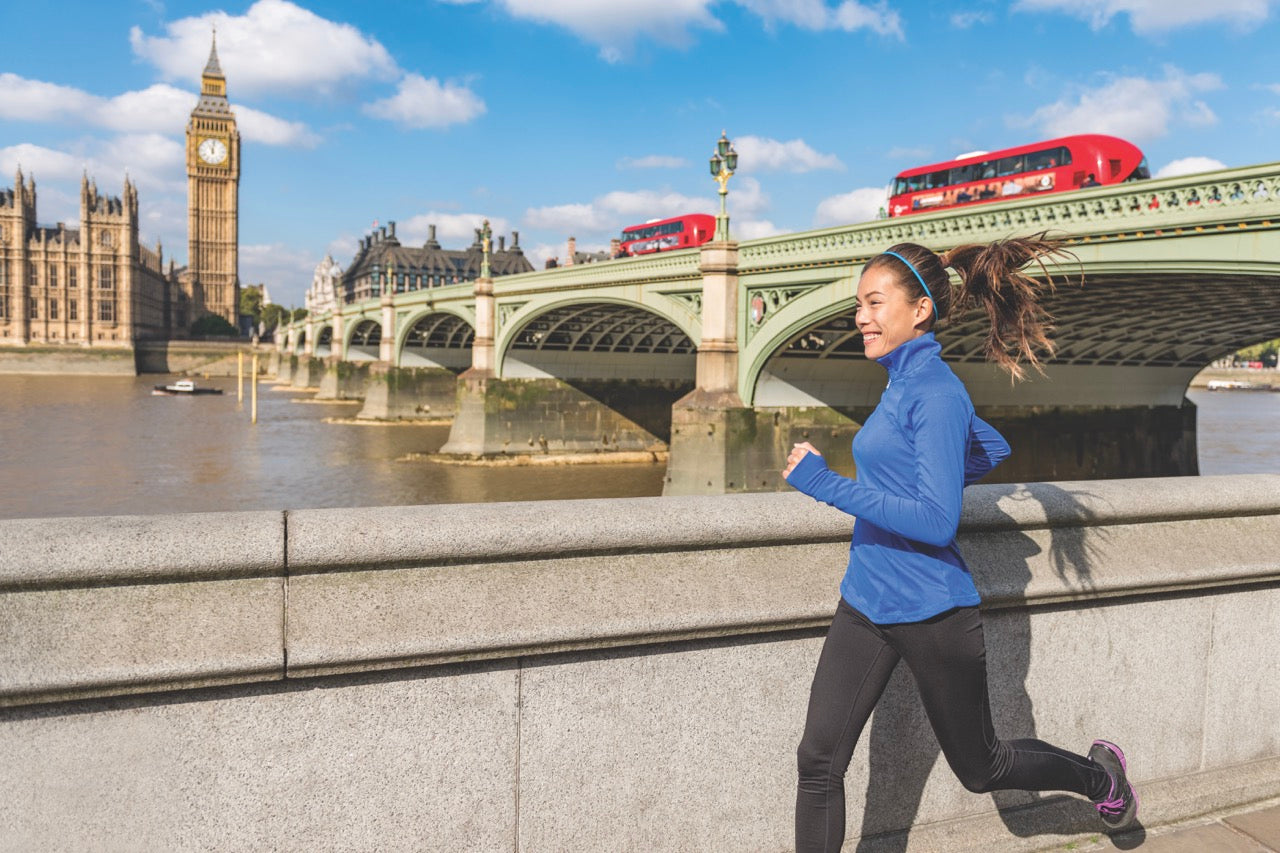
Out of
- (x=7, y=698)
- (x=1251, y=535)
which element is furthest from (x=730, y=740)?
(x=1251, y=535)

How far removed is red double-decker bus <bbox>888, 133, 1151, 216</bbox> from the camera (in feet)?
55.6

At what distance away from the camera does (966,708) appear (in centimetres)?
202

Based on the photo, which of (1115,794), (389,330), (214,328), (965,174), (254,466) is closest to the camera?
(1115,794)

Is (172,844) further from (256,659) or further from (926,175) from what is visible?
(926,175)

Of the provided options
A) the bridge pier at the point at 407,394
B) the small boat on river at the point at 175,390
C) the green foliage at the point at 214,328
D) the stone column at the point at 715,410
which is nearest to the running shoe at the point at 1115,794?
the stone column at the point at 715,410

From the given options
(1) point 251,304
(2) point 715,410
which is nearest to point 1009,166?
(2) point 715,410

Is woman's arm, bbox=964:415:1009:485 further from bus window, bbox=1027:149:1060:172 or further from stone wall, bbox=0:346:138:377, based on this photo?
stone wall, bbox=0:346:138:377

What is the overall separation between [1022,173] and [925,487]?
59.6ft

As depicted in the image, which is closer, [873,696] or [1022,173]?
[873,696]

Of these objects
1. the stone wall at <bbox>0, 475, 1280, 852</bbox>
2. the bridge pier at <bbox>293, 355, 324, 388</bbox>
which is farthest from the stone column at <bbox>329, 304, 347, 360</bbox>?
the stone wall at <bbox>0, 475, 1280, 852</bbox>

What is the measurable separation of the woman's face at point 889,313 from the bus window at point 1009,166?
17.9 metres

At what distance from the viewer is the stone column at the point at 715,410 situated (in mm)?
18781

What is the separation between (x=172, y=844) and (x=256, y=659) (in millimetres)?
380

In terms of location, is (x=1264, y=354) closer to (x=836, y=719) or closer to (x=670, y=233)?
(x=670, y=233)
